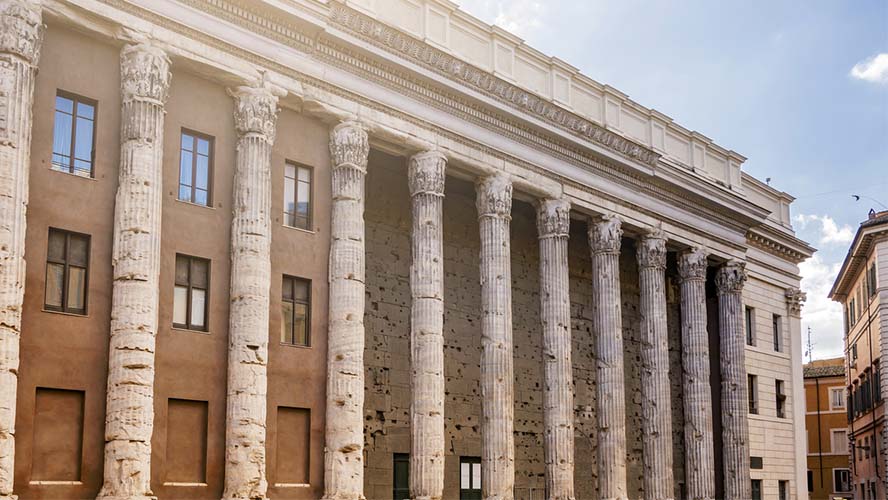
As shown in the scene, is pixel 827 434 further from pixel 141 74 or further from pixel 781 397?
pixel 141 74

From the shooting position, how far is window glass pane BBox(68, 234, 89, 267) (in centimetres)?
1673

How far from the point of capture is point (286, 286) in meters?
19.8

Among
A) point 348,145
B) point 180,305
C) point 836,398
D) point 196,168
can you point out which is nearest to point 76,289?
point 180,305

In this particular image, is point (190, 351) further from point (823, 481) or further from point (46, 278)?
point (823, 481)

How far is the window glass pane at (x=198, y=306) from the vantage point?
59.9 ft

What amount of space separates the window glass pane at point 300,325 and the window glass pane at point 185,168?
310 cm

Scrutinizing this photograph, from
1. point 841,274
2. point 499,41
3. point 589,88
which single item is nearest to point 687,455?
point 589,88

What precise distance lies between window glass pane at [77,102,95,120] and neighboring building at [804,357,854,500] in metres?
52.9

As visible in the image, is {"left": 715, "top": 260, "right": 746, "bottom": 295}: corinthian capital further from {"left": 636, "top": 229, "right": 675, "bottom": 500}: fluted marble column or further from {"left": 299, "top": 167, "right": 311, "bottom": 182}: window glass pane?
{"left": 299, "top": 167, "right": 311, "bottom": 182}: window glass pane

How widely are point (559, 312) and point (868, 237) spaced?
921 inches

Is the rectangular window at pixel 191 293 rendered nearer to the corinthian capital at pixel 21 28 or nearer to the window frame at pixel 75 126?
the window frame at pixel 75 126

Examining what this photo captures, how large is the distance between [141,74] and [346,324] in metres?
5.87

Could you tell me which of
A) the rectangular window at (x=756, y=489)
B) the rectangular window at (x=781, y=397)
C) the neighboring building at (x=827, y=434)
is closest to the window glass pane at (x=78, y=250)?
the rectangular window at (x=756, y=489)

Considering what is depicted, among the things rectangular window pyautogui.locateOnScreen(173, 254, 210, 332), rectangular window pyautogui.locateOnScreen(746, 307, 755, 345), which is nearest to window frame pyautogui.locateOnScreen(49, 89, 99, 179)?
rectangular window pyautogui.locateOnScreen(173, 254, 210, 332)
